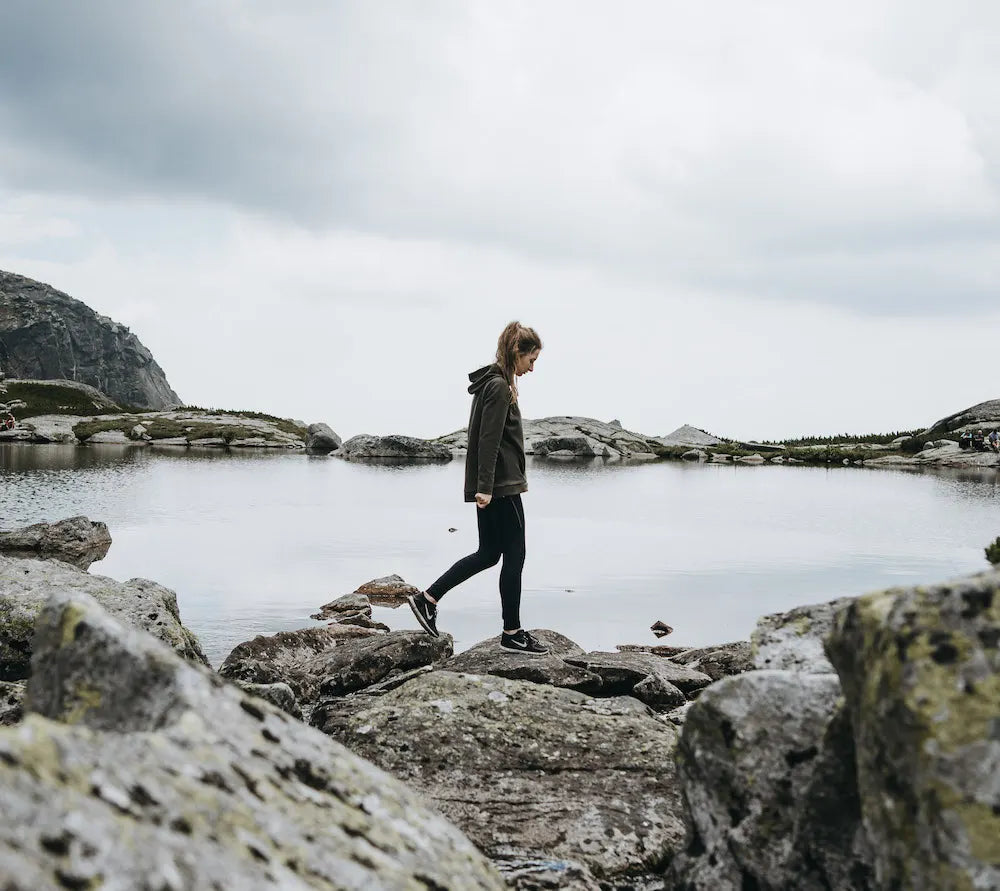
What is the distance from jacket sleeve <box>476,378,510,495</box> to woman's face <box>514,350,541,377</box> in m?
0.27

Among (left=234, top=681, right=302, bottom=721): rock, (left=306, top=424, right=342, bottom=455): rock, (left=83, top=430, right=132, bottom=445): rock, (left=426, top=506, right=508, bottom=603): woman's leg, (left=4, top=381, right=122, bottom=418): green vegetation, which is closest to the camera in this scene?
(left=234, top=681, right=302, bottom=721): rock

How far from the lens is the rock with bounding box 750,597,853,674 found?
5.86m

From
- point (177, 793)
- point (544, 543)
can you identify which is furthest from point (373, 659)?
point (544, 543)

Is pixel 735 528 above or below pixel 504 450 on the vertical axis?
below

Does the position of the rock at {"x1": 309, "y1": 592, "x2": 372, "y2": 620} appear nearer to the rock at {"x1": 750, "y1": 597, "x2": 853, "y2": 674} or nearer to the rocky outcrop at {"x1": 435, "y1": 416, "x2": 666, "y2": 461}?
the rock at {"x1": 750, "y1": 597, "x2": 853, "y2": 674}

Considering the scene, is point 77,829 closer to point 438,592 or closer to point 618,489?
point 438,592

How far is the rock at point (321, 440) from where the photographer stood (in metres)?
112

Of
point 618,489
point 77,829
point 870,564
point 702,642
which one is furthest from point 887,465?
point 77,829

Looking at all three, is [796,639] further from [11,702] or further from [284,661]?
[284,661]

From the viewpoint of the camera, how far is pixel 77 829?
110 inches

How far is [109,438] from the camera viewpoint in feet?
366

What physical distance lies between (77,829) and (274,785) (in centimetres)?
107

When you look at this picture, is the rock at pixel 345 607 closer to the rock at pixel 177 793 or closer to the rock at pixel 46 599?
the rock at pixel 46 599

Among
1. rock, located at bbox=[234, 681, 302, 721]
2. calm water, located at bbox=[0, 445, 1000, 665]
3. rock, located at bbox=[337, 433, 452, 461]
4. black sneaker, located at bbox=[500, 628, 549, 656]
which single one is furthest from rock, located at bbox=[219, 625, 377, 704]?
rock, located at bbox=[337, 433, 452, 461]
